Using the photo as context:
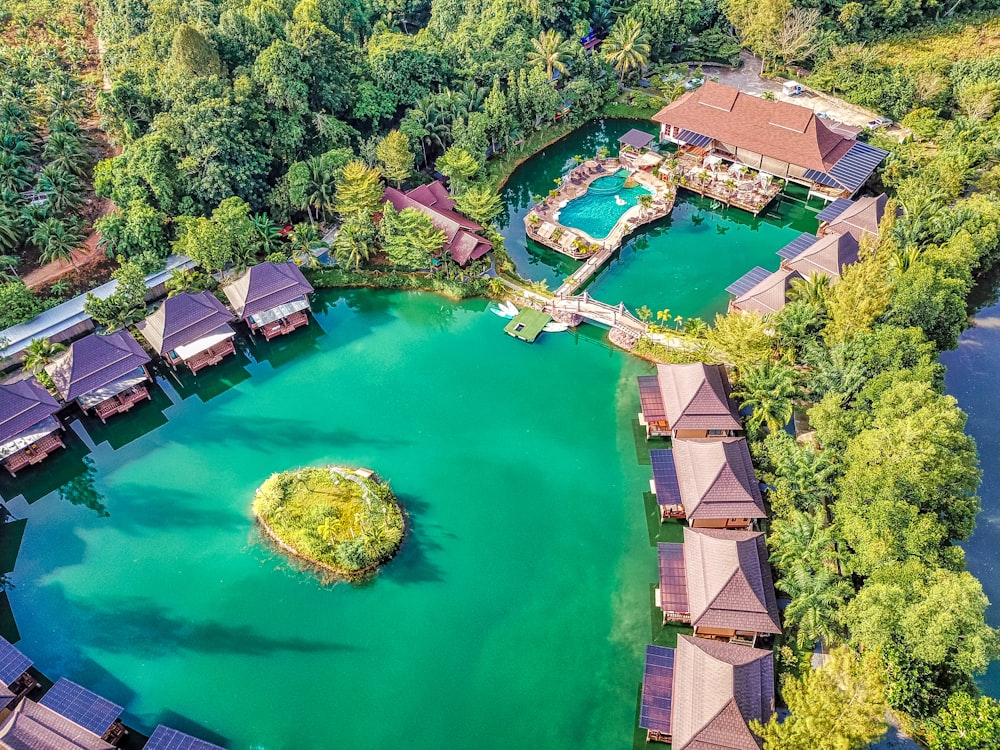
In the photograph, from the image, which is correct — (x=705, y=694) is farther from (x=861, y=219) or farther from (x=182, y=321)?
(x=861, y=219)

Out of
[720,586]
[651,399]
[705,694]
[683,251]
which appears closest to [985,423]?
[651,399]

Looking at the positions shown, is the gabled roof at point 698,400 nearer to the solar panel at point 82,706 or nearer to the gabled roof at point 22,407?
the solar panel at point 82,706

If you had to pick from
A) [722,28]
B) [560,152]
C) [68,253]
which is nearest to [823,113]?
[722,28]

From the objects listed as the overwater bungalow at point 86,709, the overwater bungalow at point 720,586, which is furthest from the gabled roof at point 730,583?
the overwater bungalow at point 86,709

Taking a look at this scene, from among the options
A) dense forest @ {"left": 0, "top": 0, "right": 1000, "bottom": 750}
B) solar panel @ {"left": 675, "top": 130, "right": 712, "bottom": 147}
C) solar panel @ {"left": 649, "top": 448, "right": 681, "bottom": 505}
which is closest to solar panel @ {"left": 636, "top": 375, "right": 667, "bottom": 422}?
solar panel @ {"left": 649, "top": 448, "right": 681, "bottom": 505}

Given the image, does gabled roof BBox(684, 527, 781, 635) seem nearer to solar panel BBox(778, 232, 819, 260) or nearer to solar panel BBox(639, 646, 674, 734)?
solar panel BBox(639, 646, 674, 734)

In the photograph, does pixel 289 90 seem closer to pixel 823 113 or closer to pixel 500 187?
pixel 500 187

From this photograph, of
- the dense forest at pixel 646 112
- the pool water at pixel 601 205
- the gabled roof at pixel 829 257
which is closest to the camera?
the dense forest at pixel 646 112
